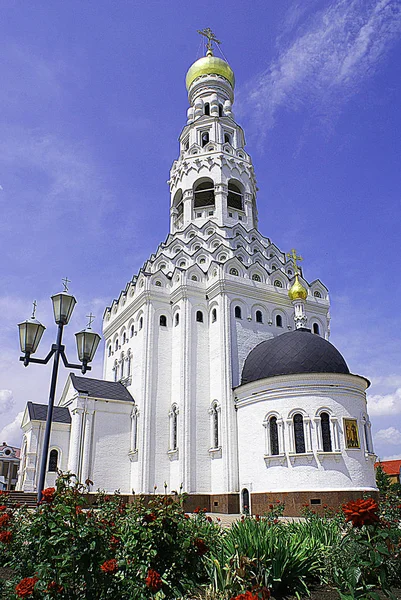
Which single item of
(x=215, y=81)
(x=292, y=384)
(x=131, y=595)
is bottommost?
(x=131, y=595)

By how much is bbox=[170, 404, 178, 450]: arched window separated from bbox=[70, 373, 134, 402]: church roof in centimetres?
267

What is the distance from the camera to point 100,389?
26297mm

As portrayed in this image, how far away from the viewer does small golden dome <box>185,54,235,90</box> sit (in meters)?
36.6

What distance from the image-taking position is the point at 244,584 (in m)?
5.96

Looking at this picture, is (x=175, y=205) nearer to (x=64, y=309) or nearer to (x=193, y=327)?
(x=193, y=327)

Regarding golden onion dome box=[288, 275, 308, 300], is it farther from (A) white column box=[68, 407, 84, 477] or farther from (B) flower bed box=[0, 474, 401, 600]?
(B) flower bed box=[0, 474, 401, 600]

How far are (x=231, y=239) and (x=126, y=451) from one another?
13918 millimetres

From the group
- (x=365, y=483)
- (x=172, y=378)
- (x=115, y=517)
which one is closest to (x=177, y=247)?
(x=172, y=378)

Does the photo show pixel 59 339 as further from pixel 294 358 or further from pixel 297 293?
pixel 297 293

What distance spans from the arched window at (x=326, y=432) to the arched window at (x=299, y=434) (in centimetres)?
85

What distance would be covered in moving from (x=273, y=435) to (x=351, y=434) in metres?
3.34

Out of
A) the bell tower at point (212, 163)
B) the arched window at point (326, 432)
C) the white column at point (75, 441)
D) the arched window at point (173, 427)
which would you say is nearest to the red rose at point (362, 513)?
the arched window at point (326, 432)

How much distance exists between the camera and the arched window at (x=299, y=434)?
20.3m

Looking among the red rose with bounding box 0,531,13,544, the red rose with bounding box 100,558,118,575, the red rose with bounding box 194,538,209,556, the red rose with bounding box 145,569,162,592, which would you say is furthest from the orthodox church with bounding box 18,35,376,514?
the red rose with bounding box 100,558,118,575
